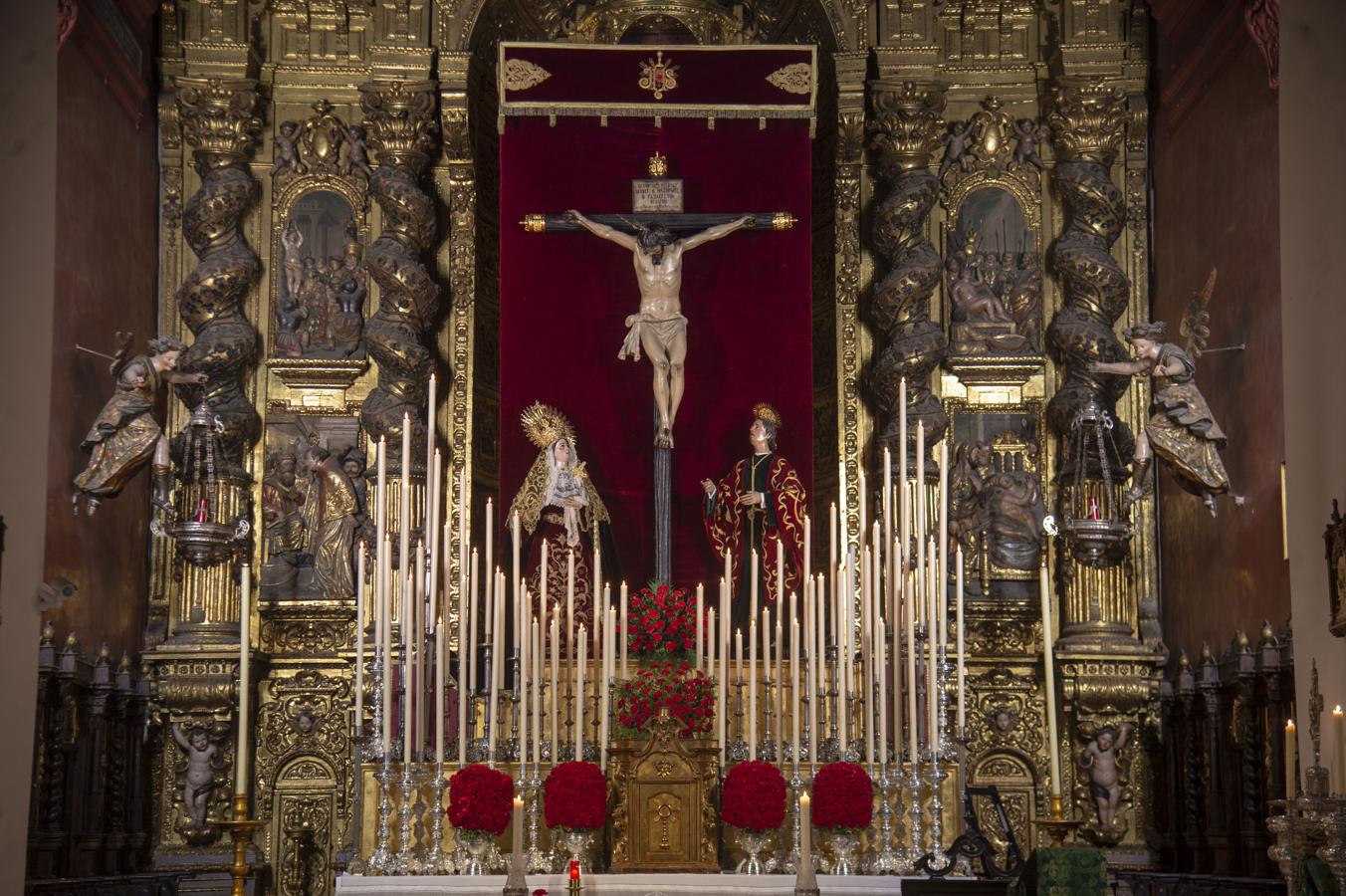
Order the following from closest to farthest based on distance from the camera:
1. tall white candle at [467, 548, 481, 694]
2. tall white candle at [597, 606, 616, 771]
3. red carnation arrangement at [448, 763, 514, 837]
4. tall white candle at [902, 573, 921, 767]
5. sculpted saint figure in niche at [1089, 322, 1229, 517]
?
red carnation arrangement at [448, 763, 514, 837], tall white candle at [902, 573, 921, 767], tall white candle at [597, 606, 616, 771], tall white candle at [467, 548, 481, 694], sculpted saint figure in niche at [1089, 322, 1229, 517]

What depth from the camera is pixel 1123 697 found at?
17.2 metres

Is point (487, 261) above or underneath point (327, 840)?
above

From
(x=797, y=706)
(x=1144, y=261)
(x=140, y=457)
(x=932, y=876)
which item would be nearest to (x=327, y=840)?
(x=140, y=457)

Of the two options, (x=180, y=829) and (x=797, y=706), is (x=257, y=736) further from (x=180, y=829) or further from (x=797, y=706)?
(x=797, y=706)

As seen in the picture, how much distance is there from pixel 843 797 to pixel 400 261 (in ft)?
24.3

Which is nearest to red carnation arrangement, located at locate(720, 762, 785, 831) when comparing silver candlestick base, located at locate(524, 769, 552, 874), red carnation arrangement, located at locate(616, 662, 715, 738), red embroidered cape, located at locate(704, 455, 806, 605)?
red carnation arrangement, located at locate(616, 662, 715, 738)

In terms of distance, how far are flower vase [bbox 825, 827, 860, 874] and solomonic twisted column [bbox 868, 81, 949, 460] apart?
18.2 ft

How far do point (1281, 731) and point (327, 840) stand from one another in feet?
26.4

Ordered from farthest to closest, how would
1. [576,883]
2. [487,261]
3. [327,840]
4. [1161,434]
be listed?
[487,261]
[327,840]
[1161,434]
[576,883]

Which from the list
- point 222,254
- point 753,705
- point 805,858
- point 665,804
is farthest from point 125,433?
point 805,858

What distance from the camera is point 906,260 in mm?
18125

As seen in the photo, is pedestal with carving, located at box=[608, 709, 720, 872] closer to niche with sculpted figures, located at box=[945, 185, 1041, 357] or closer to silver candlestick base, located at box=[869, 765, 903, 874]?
silver candlestick base, located at box=[869, 765, 903, 874]

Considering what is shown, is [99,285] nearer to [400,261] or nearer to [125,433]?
[125,433]

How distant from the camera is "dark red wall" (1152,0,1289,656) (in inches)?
615
